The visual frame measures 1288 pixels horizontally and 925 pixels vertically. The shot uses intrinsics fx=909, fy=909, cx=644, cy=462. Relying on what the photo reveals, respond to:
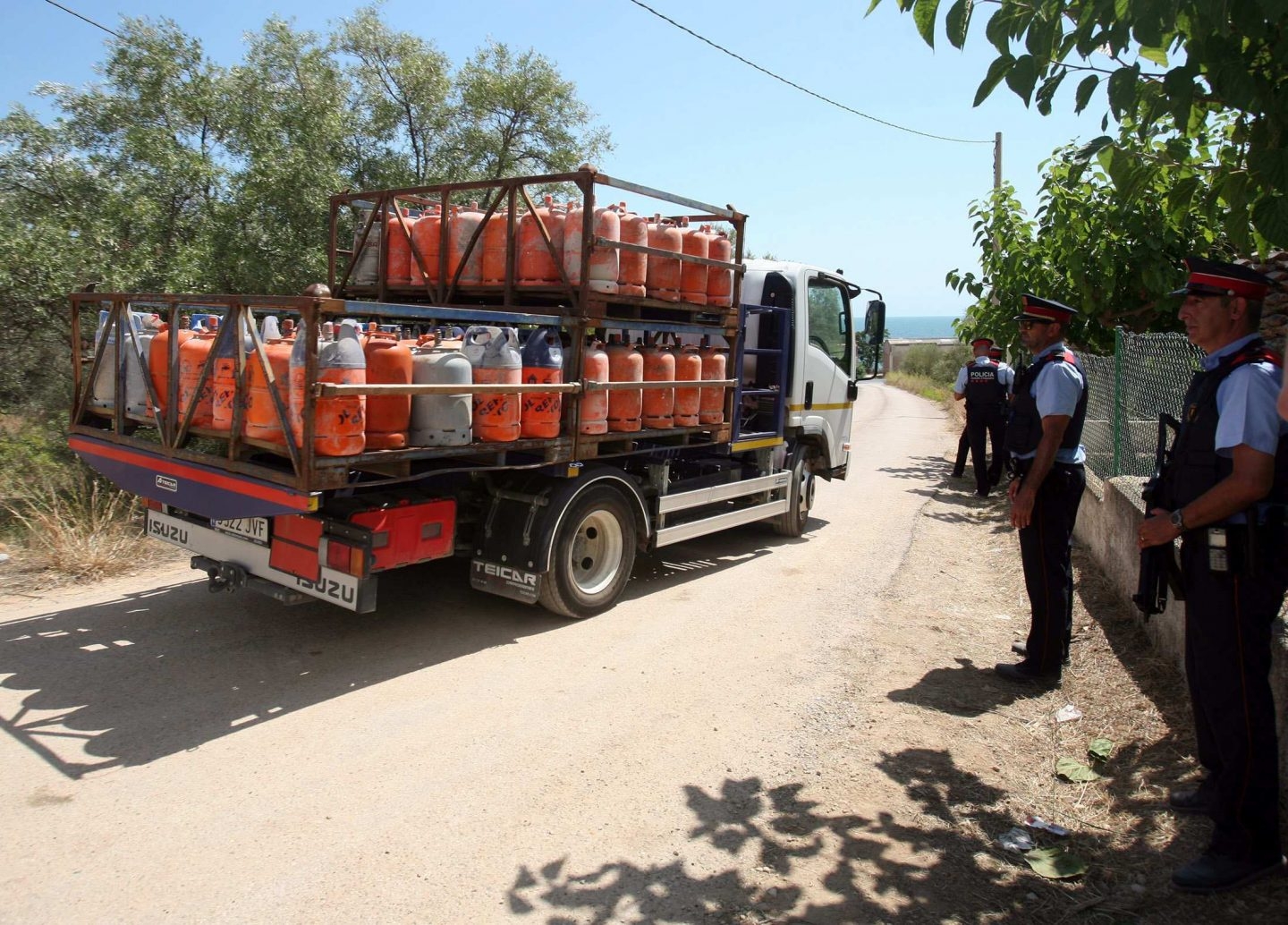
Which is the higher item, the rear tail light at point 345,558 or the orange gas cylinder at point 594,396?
the orange gas cylinder at point 594,396

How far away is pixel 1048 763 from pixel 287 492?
3680 millimetres

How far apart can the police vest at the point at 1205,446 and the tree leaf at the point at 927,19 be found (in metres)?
1.50

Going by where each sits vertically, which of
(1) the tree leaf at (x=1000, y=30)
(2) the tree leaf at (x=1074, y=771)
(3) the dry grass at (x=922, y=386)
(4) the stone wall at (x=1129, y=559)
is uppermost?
(1) the tree leaf at (x=1000, y=30)

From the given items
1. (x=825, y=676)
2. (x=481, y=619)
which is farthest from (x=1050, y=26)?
(x=481, y=619)

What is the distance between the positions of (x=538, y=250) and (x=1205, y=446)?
4.03 m

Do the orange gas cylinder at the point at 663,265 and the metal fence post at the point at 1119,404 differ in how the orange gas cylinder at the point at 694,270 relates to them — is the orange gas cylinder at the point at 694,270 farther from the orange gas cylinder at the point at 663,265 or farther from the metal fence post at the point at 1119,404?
the metal fence post at the point at 1119,404

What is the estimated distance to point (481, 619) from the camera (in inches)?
229

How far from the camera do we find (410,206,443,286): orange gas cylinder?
645 centimetres

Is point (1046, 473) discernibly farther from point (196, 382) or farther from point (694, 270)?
point (196, 382)

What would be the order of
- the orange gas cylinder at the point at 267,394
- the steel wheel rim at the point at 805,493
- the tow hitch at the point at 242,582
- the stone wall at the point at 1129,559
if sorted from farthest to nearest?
the steel wheel rim at the point at 805,493, the tow hitch at the point at 242,582, the orange gas cylinder at the point at 267,394, the stone wall at the point at 1129,559

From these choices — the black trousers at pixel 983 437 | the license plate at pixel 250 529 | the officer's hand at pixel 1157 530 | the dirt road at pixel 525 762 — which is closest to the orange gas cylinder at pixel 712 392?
the dirt road at pixel 525 762

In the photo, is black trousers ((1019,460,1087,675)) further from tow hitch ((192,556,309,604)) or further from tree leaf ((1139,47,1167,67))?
tow hitch ((192,556,309,604))

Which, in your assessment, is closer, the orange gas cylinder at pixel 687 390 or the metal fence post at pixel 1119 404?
the orange gas cylinder at pixel 687 390

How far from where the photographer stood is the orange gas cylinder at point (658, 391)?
20.2 feet
